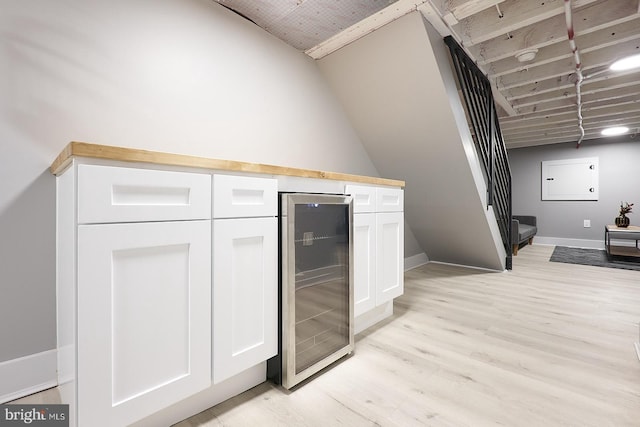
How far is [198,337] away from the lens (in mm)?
1039

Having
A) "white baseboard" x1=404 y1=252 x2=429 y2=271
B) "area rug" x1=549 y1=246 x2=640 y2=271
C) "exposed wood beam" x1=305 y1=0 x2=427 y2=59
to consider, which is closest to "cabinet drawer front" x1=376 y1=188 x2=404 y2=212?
"exposed wood beam" x1=305 y1=0 x2=427 y2=59

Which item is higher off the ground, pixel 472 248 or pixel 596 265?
pixel 472 248

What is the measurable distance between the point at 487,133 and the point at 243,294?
10.3ft

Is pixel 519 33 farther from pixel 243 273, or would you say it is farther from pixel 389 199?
pixel 243 273

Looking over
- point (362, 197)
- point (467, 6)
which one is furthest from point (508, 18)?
point (362, 197)

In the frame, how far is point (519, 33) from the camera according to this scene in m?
2.38

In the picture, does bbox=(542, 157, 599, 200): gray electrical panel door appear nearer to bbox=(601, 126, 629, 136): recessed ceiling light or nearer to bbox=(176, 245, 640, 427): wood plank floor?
bbox=(601, 126, 629, 136): recessed ceiling light

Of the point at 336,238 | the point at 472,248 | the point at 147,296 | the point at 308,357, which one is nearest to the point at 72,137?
the point at 147,296

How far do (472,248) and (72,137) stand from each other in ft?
12.4

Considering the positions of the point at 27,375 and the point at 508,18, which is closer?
the point at 27,375

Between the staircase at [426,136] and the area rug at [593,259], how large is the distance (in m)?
1.46

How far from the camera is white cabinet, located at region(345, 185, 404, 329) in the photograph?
1.73 m

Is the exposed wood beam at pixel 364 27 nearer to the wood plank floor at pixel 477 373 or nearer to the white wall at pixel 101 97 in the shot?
the white wall at pixel 101 97

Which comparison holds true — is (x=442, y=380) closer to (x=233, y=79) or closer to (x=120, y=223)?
(x=120, y=223)
